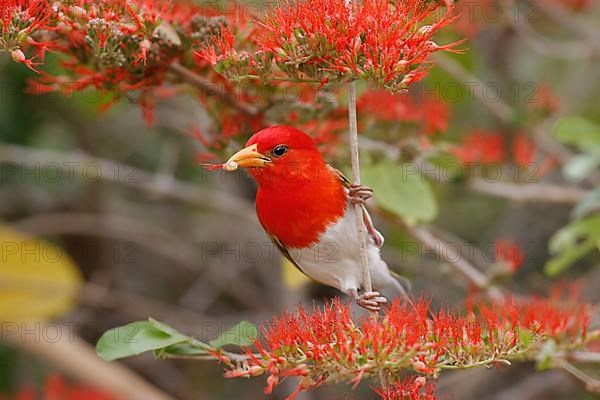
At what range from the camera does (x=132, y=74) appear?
2014mm

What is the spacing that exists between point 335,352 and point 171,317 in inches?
85.0

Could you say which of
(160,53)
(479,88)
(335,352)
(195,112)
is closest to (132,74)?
(160,53)

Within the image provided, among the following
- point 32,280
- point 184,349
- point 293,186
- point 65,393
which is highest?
point 293,186

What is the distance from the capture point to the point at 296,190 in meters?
1.98

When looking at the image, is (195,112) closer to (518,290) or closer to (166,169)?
(166,169)

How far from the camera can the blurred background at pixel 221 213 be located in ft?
10.0

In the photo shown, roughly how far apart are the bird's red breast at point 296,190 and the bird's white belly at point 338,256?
0.02m

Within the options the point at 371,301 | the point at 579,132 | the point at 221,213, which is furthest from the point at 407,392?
the point at 221,213

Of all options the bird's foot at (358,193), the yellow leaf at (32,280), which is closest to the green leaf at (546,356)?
the bird's foot at (358,193)

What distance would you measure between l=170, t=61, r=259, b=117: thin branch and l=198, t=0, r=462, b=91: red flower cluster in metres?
0.51

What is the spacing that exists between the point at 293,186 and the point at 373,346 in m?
0.60

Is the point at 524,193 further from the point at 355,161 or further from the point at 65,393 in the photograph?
the point at 65,393

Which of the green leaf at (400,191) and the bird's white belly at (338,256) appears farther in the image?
the green leaf at (400,191)

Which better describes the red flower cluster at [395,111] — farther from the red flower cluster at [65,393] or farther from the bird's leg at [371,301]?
the red flower cluster at [65,393]
